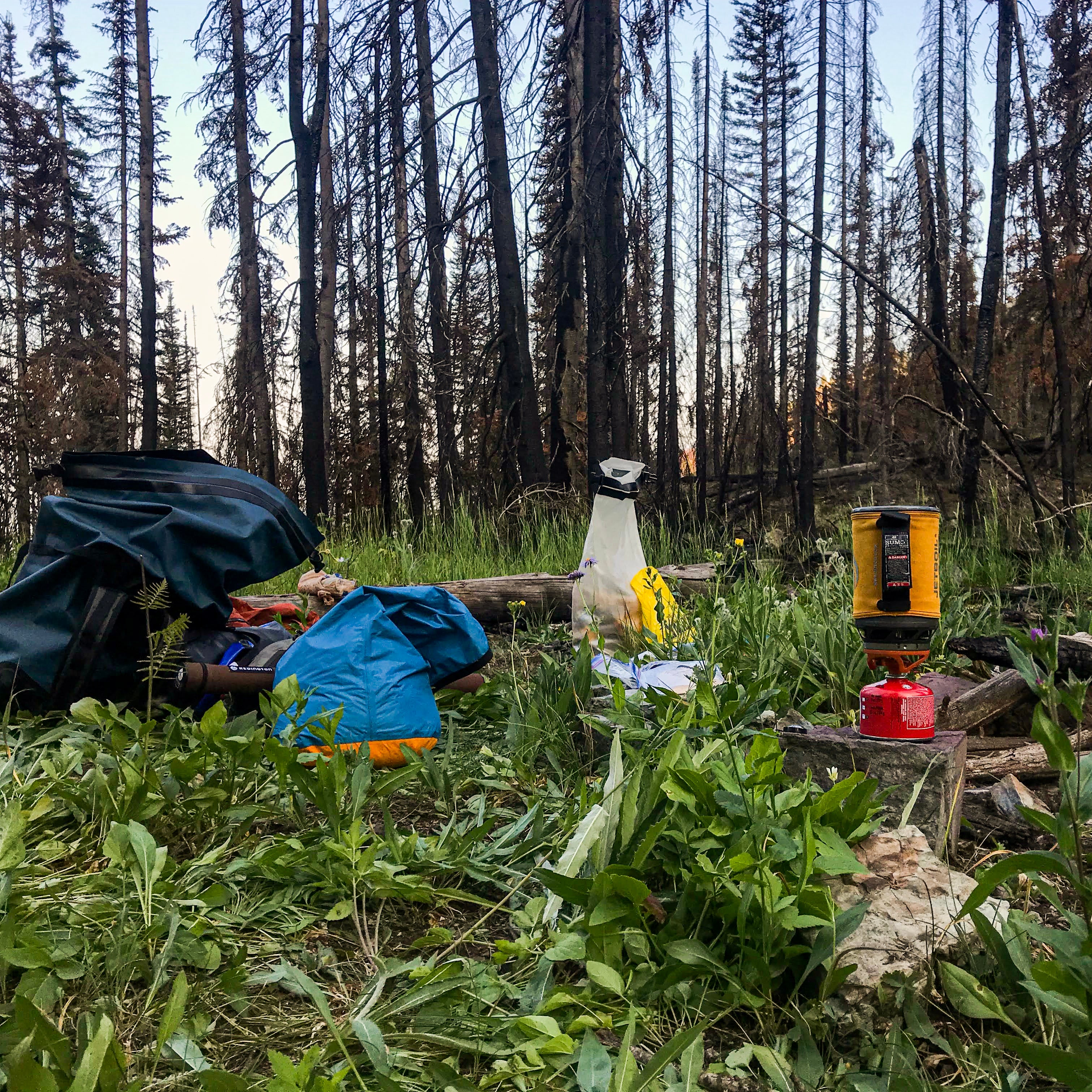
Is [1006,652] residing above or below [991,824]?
above

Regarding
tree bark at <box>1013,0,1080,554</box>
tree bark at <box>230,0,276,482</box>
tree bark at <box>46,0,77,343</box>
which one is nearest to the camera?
tree bark at <box>1013,0,1080,554</box>

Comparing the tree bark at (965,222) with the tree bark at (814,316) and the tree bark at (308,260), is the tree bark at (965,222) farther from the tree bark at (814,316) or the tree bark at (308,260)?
the tree bark at (308,260)

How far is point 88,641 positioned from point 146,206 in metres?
16.3

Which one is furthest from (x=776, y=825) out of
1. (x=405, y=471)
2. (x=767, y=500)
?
(x=767, y=500)

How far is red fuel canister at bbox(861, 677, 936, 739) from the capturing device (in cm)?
181

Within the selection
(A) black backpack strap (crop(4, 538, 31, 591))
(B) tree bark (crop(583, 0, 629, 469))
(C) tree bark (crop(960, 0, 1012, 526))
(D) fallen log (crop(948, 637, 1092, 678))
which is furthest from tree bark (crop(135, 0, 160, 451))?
(D) fallen log (crop(948, 637, 1092, 678))

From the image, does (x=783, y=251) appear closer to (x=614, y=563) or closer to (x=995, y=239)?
(x=995, y=239)

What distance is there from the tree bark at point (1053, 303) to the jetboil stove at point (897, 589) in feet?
14.4

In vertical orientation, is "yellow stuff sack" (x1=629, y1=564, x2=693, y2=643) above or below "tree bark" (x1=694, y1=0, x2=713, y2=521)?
below

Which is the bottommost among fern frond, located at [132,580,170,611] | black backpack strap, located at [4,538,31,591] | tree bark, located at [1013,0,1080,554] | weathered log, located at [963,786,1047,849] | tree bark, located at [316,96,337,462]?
weathered log, located at [963,786,1047,849]

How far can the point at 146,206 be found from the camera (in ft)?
52.0

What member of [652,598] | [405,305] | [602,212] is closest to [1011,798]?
[652,598]

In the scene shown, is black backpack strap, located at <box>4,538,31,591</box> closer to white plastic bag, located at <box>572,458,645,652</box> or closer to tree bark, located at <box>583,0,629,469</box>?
white plastic bag, located at <box>572,458,645,652</box>

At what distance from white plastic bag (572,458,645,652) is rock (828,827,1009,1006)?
1.84 metres
